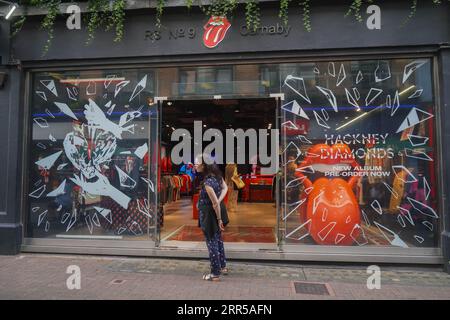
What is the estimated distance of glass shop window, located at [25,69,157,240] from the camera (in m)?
7.75

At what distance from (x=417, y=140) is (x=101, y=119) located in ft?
20.2

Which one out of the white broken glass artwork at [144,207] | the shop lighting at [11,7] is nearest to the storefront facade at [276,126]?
the white broken glass artwork at [144,207]

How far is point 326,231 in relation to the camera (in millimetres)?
7227

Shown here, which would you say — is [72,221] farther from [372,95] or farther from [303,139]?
[372,95]

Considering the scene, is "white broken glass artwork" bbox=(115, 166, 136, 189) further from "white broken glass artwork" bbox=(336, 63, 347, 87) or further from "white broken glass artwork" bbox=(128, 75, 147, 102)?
"white broken glass artwork" bbox=(336, 63, 347, 87)

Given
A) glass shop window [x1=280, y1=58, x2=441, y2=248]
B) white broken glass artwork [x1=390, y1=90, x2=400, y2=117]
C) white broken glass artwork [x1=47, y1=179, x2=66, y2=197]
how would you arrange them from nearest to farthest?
glass shop window [x1=280, y1=58, x2=441, y2=248]
white broken glass artwork [x1=390, y1=90, x2=400, y2=117]
white broken glass artwork [x1=47, y1=179, x2=66, y2=197]

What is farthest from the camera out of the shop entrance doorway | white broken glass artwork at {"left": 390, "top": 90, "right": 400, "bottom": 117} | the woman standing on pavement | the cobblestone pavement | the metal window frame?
the shop entrance doorway

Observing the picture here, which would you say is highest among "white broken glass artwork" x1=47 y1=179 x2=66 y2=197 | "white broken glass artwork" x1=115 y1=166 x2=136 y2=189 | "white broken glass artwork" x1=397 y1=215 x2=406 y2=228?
"white broken glass artwork" x1=115 y1=166 x2=136 y2=189

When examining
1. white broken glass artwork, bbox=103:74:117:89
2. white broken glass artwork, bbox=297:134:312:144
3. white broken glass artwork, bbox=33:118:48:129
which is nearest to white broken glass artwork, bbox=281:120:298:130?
white broken glass artwork, bbox=297:134:312:144

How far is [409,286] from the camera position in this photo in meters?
5.91

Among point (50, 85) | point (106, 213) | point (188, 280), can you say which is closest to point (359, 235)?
point (188, 280)

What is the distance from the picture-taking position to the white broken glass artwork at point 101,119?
7816 millimetres

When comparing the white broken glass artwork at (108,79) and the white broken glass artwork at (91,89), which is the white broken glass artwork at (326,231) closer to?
the white broken glass artwork at (108,79)

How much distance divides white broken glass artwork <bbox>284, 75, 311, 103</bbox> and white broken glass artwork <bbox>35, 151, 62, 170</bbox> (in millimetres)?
4906
